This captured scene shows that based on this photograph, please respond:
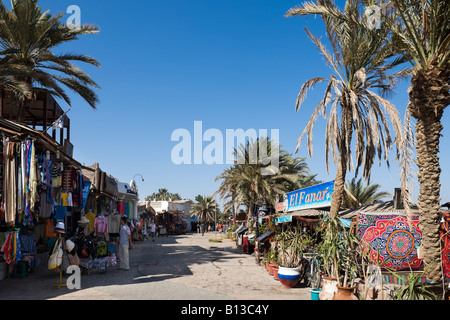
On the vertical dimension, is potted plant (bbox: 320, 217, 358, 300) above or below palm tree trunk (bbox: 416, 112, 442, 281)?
below

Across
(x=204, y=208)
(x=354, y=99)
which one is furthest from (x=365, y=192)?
(x=204, y=208)

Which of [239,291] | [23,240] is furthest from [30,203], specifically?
[239,291]

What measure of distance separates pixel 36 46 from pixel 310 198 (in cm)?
1278

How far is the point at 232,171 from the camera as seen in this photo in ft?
92.2

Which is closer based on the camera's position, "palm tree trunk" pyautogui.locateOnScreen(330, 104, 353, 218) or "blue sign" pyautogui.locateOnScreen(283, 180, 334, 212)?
"palm tree trunk" pyautogui.locateOnScreen(330, 104, 353, 218)

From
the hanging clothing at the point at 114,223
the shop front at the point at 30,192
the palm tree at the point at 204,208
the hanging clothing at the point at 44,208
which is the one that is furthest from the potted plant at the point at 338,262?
the palm tree at the point at 204,208

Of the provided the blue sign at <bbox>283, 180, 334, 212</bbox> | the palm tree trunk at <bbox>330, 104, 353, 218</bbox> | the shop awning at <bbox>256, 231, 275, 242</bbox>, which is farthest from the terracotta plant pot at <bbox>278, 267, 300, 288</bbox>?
the shop awning at <bbox>256, 231, 275, 242</bbox>

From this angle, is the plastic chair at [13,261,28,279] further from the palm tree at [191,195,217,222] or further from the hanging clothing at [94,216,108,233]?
the palm tree at [191,195,217,222]

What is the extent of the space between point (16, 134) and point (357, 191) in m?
21.2

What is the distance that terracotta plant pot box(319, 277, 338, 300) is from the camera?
766cm

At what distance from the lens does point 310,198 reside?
15195 millimetres

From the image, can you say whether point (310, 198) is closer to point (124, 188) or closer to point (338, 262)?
point (338, 262)

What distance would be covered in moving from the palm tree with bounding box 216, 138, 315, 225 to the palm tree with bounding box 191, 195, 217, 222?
1456 inches
